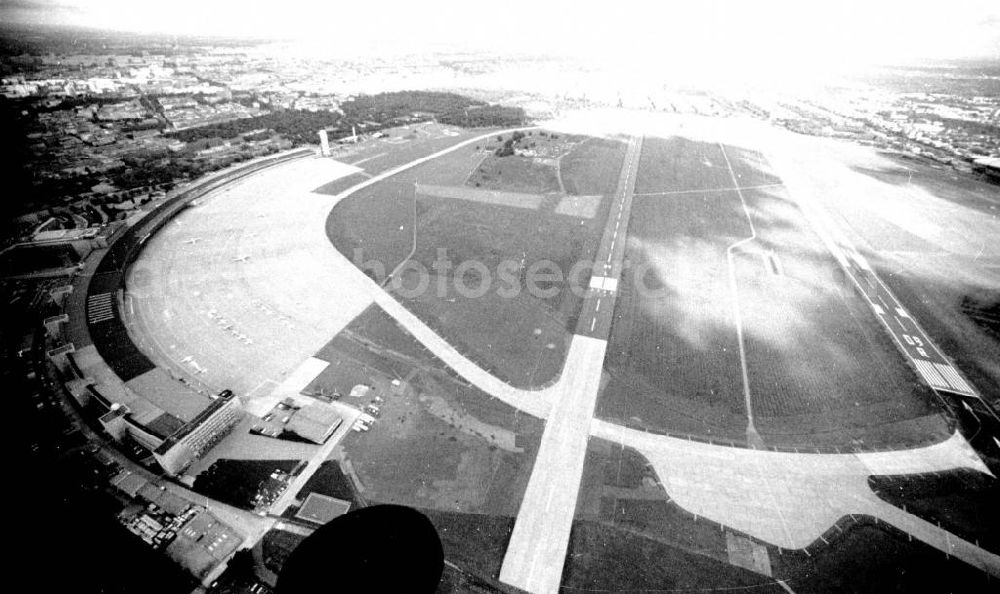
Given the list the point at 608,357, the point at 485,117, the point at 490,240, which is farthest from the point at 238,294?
the point at 485,117

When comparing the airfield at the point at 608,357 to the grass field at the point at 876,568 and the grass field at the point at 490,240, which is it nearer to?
the grass field at the point at 876,568

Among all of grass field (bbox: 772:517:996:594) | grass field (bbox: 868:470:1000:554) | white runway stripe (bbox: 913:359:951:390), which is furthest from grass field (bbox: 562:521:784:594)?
white runway stripe (bbox: 913:359:951:390)

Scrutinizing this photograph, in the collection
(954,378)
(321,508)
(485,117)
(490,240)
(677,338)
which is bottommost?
(321,508)

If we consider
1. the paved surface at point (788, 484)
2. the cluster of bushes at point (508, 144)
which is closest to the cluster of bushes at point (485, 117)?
the cluster of bushes at point (508, 144)

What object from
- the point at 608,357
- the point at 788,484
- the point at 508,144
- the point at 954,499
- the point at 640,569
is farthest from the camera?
the point at 508,144

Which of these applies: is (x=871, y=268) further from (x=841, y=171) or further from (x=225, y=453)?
(x=225, y=453)

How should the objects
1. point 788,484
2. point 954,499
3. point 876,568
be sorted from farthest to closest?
point 788,484, point 954,499, point 876,568

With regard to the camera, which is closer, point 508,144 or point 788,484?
point 788,484

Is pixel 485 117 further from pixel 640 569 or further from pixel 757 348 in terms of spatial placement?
pixel 640 569

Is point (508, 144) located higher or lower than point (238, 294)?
higher
